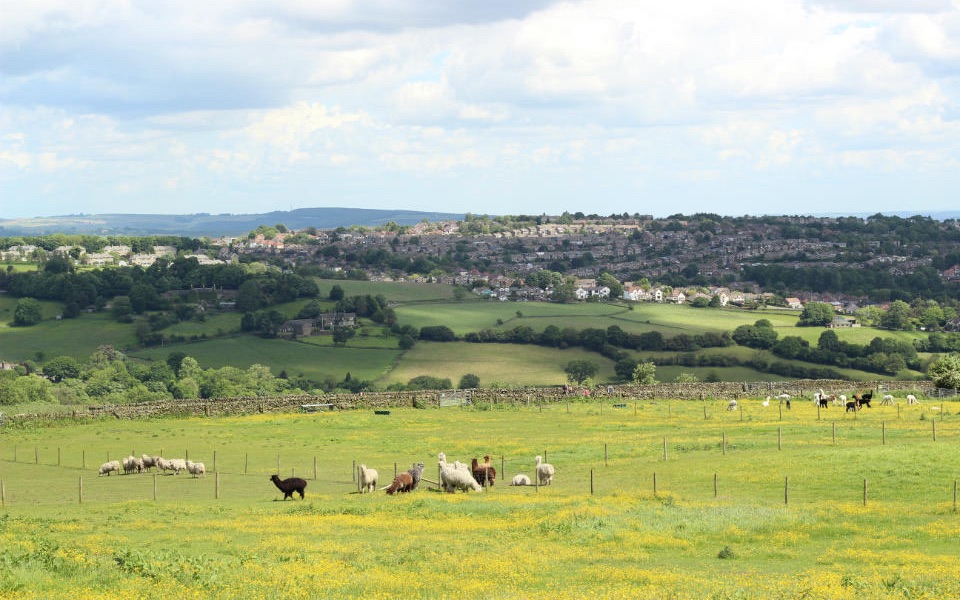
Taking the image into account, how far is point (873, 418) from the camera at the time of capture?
61438 mm

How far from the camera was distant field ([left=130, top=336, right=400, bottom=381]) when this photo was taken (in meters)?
128

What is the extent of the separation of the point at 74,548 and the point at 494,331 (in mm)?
128320

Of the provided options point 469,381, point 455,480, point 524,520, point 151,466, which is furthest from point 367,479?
point 469,381

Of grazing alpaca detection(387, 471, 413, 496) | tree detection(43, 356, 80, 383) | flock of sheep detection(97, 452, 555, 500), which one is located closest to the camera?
flock of sheep detection(97, 452, 555, 500)

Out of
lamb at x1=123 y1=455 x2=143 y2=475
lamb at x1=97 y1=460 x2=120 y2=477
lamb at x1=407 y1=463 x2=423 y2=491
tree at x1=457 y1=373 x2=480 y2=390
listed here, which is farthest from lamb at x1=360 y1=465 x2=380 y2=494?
tree at x1=457 y1=373 x2=480 y2=390

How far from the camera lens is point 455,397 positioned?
81.1 metres

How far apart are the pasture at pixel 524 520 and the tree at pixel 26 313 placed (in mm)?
104879

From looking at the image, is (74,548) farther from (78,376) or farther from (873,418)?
(78,376)

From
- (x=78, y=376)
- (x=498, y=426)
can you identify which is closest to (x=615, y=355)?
(x=78, y=376)

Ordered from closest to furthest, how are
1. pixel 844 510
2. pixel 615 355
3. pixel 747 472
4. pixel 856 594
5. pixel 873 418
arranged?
pixel 856 594 < pixel 844 510 < pixel 747 472 < pixel 873 418 < pixel 615 355

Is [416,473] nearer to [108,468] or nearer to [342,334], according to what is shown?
[108,468]

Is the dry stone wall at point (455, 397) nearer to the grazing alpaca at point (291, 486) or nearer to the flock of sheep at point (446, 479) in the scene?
the flock of sheep at point (446, 479)

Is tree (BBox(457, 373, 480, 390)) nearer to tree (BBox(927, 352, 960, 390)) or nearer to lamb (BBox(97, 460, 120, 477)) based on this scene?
tree (BBox(927, 352, 960, 390))

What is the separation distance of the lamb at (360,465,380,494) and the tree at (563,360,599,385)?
88.0 m
